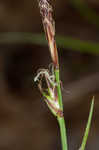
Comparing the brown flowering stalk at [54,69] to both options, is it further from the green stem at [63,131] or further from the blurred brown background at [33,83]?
the blurred brown background at [33,83]

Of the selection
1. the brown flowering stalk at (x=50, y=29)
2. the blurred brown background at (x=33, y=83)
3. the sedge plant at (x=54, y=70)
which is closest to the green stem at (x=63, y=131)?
the sedge plant at (x=54, y=70)

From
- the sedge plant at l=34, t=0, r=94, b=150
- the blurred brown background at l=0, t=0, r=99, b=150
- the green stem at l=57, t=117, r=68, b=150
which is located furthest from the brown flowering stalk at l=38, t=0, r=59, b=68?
the blurred brown background at l=0, t=0, r=99, b=150

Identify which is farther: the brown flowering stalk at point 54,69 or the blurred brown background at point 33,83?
the blurred brown background at point 33,83

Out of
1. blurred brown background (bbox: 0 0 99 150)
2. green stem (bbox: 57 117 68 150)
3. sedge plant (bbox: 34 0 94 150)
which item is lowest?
green stem (bbox: 57 117 68 150)

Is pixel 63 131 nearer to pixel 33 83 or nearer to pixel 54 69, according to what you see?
pixel 54 69

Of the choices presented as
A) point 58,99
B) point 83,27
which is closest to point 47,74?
point 58,99

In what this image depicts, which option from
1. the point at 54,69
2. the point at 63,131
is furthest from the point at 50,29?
the point at 63,131

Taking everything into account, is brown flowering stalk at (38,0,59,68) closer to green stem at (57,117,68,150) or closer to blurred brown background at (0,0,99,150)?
green stem at (57,117,68,150)

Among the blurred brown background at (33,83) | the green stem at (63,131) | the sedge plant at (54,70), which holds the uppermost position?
the blurred brown background at (33,83)
